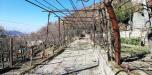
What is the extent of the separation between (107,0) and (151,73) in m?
5.96

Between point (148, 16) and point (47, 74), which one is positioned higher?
point (148, 16)

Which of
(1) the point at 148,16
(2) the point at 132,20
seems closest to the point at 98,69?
(1) the point at 148,16

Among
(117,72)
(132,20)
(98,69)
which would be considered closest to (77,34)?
(132,20)

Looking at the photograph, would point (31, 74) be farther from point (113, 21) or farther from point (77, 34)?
point (77, 34)

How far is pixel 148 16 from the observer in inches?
452

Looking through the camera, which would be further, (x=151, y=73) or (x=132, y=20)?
(x=132, y=20)

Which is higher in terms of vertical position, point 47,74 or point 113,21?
point 113,21

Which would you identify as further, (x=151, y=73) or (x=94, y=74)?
(x=94, y=74)

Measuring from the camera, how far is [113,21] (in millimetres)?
17703

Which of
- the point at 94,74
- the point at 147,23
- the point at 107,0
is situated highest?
the point at 107,0

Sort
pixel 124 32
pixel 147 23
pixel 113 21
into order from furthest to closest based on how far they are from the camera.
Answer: pixel 124 32
pixel 113 21
pixel 147 23

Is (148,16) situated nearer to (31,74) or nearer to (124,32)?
(31,74)

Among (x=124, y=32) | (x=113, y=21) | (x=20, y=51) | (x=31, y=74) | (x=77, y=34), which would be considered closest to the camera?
(x=113, y=21)

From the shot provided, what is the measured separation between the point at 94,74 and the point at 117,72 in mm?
5807
